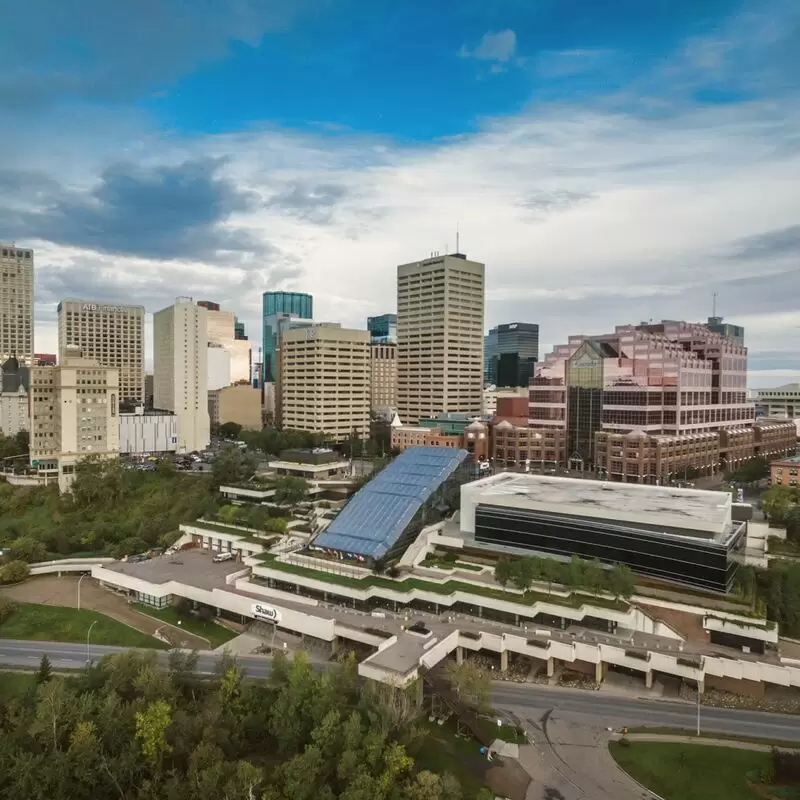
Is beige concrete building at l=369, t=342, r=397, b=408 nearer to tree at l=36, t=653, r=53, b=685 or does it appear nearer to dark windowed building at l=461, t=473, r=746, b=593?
dark windowed building at l=461, t=473, r=746, b=593

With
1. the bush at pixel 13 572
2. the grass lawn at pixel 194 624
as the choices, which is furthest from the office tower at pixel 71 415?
the grass lawn at pixel 194 624

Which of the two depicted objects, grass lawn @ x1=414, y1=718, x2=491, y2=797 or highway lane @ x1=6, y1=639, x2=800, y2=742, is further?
highway lane @ x1=6, y1=639, x2=800, y2=742

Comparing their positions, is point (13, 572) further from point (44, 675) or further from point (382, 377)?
point (382, 377)

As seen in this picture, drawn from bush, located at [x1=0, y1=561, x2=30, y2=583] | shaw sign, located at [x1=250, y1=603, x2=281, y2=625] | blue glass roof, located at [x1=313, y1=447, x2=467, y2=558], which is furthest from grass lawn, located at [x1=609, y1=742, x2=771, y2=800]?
bush, located at [x1=0, y1=561, x2=30, y2=583]

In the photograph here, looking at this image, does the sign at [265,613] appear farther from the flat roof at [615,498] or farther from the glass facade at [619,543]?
the flat roof at [615,498]

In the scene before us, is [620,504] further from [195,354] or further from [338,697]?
[195,354]

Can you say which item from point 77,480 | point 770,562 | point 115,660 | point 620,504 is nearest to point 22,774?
point 115,660
